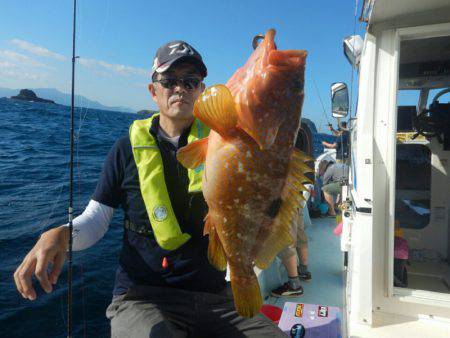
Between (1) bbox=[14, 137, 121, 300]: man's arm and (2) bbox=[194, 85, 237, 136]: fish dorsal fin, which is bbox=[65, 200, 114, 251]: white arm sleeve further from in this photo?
(2) bbox=[194, 85, 237, 136]: fish dorsal fin

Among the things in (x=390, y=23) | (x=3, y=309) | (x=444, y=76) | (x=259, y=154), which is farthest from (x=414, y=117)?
(x=3, y=309)

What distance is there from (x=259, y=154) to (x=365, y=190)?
1.61 metres

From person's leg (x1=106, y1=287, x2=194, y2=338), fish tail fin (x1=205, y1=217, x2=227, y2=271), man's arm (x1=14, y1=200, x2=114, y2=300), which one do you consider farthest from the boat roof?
man's arm (x1=14, y1=200, x2=114, y2=300)

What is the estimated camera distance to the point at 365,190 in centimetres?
264

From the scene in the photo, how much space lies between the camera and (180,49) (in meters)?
2.04

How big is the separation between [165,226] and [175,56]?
3.42ft

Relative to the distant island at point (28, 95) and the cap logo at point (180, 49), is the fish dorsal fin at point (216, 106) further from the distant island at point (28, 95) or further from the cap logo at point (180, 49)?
the distant island at point (28, 95)

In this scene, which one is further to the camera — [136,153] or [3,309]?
[3,309]

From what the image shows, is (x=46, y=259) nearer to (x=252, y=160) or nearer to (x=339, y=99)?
(x=252, y=160)

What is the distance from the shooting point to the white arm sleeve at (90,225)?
7.19ft

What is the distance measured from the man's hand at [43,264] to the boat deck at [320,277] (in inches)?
116

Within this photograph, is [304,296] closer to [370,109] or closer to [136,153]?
[370,109]

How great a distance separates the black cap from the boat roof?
137cm

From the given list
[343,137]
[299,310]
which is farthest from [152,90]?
[343,137]
